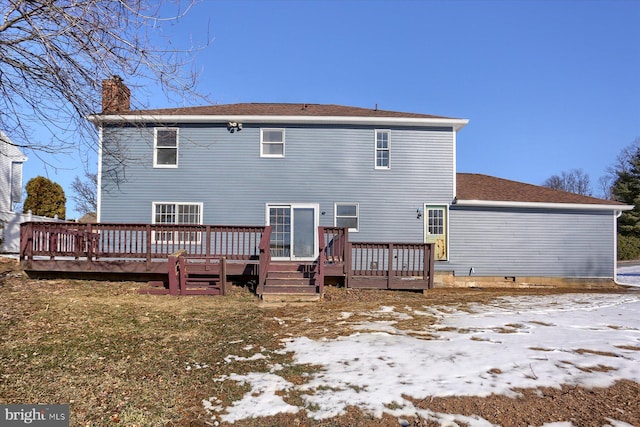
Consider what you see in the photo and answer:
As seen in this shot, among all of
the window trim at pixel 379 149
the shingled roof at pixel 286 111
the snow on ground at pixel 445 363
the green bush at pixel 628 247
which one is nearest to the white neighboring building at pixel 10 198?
the shingled roof at pixel 286 111

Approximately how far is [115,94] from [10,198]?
20.1m

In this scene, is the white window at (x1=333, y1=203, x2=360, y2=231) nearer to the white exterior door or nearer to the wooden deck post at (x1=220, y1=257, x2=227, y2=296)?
the white exterior door

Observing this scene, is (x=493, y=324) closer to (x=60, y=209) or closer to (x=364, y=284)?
(x=364, y=284)

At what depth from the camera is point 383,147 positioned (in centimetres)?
1221

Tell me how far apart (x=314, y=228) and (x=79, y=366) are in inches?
326

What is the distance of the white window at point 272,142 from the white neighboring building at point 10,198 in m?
10.4

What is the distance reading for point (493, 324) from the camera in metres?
5.97

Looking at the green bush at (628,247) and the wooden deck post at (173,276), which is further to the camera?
the green bush at (628,247)

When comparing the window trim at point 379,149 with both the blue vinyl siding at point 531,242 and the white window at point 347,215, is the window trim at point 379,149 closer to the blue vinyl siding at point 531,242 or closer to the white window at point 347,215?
the white window at point 347,215

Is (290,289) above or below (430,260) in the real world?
below

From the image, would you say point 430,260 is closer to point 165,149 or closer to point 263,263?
point 263,263

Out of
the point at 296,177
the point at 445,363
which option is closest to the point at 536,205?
the point at 296,177

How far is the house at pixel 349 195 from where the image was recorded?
38.7 feet

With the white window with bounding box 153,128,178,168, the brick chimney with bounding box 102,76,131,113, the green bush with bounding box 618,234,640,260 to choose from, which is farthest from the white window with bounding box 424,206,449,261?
the green bush with bounding box 618,234,640,260
